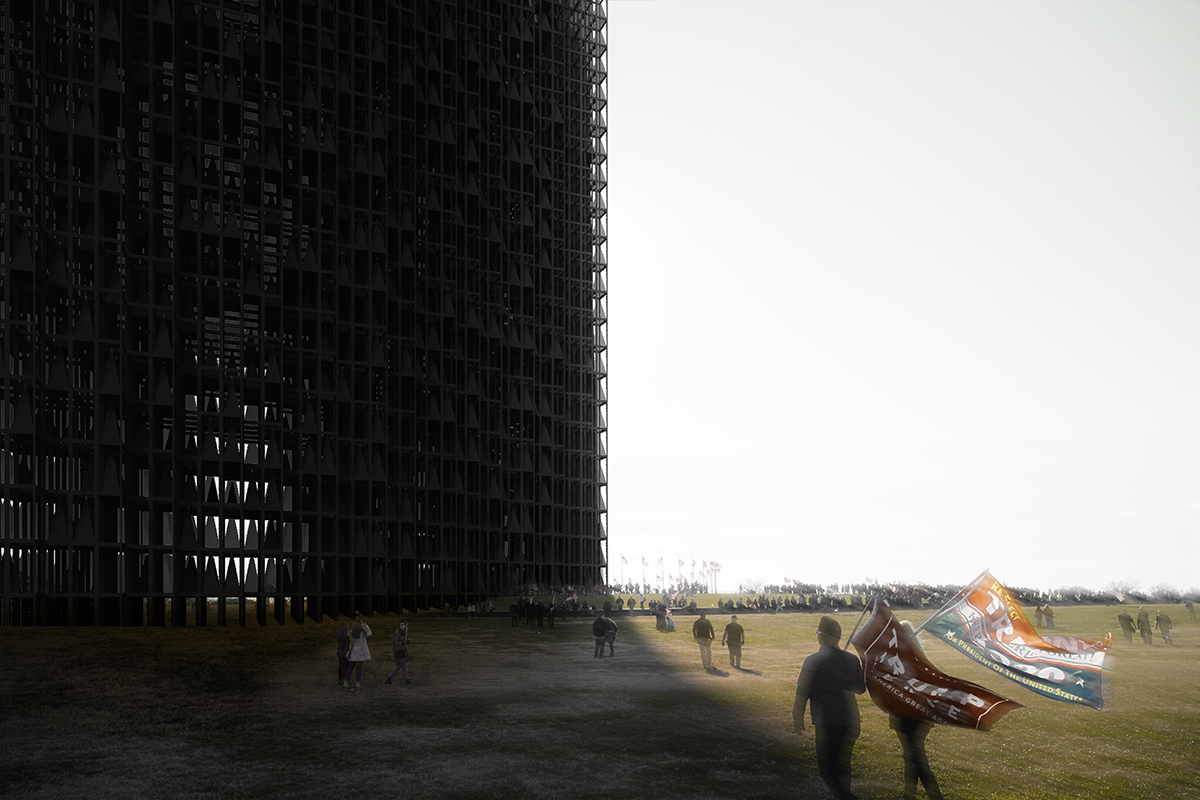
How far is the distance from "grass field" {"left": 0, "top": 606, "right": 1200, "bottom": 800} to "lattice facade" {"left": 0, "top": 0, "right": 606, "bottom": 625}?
13180 mm

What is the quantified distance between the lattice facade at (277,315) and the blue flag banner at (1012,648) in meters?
36.1

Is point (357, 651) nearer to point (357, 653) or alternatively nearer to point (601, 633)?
point (357, 653)

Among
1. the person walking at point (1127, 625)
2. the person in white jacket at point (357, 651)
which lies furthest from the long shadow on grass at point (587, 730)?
the person walking at point (1127, 625)

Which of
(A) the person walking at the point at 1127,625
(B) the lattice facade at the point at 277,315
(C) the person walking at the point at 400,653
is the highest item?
(B) the lattice facade at the point at 277,315

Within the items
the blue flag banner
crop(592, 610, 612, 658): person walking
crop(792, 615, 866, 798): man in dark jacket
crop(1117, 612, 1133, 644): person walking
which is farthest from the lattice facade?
crop(1117, 612, 1133, 644): person walking

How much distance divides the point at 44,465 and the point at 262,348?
12022 millimetres

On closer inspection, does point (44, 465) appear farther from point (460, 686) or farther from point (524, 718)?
point (524, 718)

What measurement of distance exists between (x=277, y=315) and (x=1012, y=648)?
4550cm

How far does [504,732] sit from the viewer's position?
18656mm

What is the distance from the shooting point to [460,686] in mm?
25250

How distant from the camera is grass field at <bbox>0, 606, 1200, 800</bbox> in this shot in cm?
1472

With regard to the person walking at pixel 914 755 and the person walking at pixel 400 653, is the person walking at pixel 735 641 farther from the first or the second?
the person walking at pixel 914 755

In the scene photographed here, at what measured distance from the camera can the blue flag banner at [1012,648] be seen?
1341 centimetres

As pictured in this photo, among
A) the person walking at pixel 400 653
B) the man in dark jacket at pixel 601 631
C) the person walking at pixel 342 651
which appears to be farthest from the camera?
the man in dark jacket at pixel 601 631
